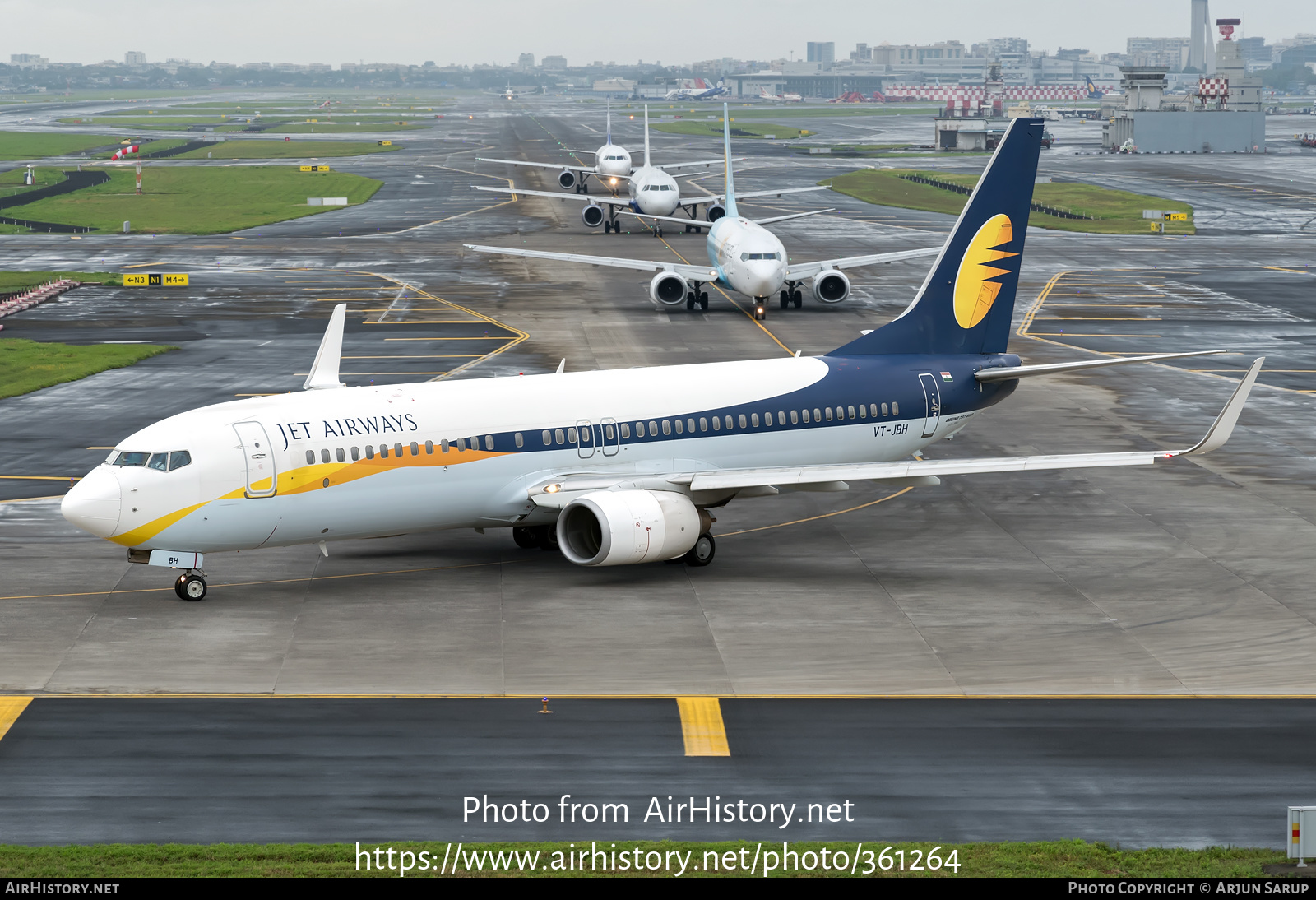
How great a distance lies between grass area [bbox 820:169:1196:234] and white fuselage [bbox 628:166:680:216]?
26.3 meters

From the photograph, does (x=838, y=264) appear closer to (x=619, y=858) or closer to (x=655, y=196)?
(x=655, y=196)

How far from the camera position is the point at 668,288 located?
256 ft

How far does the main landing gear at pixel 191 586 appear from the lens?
107 feet

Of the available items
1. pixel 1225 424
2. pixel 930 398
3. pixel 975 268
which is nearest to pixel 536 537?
pixel 930 398

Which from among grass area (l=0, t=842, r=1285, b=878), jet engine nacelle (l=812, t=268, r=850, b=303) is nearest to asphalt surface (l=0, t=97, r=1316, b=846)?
grass area (l=0, t=842, r=1285, b=878)

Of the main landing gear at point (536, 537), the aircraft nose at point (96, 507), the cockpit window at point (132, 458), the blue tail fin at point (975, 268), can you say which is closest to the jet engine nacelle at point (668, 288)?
the blue tail fin at point (975, 268)

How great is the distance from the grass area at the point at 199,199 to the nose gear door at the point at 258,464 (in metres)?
86.8

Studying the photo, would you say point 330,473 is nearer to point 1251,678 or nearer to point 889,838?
point 889,838

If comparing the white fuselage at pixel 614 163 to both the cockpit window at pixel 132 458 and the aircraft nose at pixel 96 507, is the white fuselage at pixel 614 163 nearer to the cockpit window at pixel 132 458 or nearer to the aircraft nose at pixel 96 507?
the cockpit window at pixel 132 458

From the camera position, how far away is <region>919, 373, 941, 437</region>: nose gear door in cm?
3972

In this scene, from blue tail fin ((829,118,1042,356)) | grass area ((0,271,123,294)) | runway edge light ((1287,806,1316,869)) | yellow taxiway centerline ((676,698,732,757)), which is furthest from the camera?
grass area ((0,271,123,294))

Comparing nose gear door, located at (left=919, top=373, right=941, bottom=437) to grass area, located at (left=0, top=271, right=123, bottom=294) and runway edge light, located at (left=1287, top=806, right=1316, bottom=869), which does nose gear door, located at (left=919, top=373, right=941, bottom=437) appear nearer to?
runway edge light, located at (left=1287, top=806, right=1316, bottom=869)

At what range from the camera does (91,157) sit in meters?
190

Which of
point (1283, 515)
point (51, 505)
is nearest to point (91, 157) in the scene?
point (51, 505)
